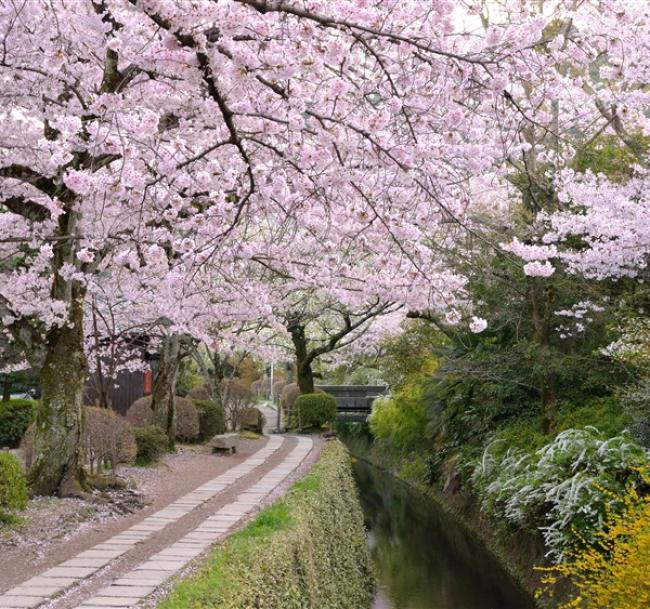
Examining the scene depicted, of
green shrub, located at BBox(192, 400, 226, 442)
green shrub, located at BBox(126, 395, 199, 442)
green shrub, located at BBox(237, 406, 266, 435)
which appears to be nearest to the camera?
green shrub, located at BBox(126, 395, 199, 442)

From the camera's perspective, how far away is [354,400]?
28078 mm

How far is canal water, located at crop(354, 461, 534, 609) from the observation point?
10.4m

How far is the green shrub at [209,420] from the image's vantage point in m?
17.1

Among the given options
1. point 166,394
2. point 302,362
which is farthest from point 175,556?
point 302,362

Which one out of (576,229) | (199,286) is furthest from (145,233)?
(576,229)

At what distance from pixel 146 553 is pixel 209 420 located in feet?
35.6

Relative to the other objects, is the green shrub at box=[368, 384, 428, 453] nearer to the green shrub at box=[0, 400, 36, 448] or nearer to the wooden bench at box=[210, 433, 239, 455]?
the wooden bench at box=[210, 433, 239, 455]

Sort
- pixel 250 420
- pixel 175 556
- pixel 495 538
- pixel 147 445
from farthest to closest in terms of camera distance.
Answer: pixel 250 420 < pixel 147 445 < pixel 495 538 < pixel 175 556

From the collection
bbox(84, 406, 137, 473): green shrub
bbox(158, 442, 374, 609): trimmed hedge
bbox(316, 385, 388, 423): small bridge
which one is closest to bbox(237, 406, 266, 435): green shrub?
bbox(316, 385, 388, 423): small bridge

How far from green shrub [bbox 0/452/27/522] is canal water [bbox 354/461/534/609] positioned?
457 centimetres

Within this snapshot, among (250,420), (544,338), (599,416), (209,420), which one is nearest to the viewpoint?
(599,416)

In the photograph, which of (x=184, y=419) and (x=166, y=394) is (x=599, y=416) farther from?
(x=184, y=419)

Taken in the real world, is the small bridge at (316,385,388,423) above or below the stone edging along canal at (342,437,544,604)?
above

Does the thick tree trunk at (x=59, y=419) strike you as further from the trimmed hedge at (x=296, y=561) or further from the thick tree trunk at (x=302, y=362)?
the thick tree trunk at (x=302, y=362)
